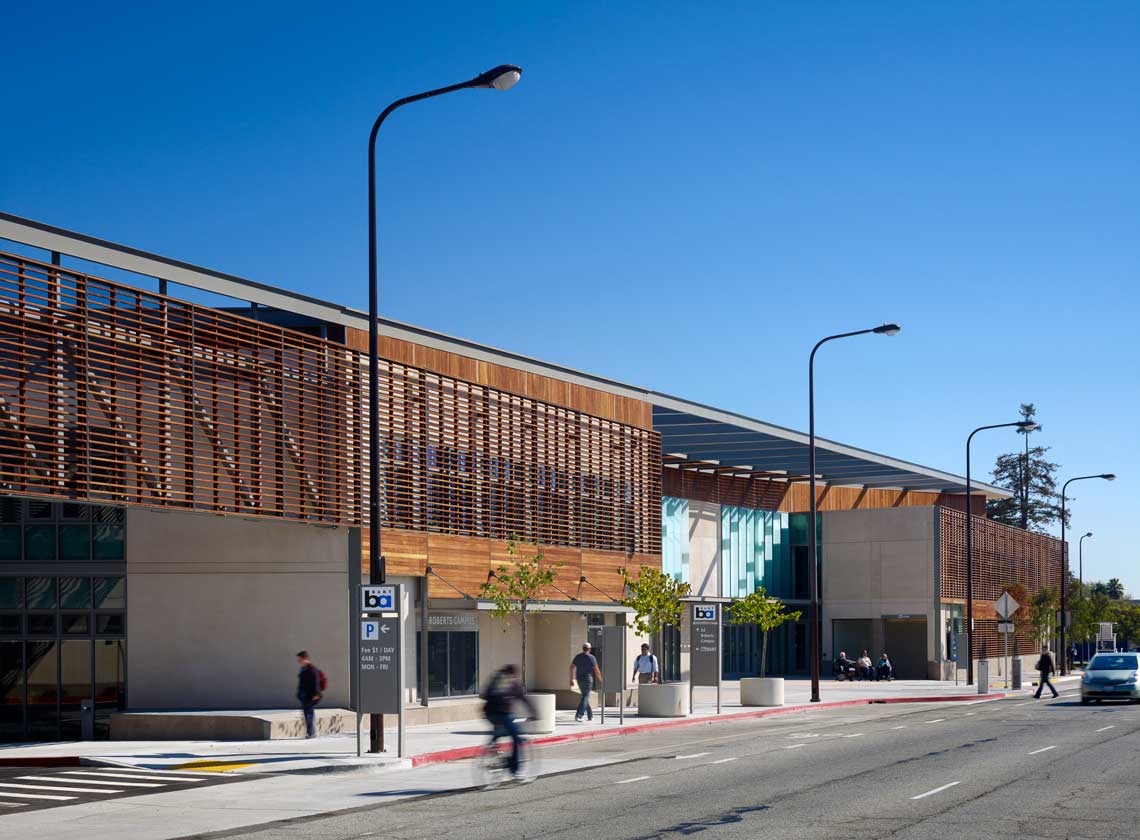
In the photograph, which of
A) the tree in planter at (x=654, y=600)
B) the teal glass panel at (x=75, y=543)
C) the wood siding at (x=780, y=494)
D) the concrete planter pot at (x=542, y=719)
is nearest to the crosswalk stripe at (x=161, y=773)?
the concrete planter pot at (x=542, y=719)

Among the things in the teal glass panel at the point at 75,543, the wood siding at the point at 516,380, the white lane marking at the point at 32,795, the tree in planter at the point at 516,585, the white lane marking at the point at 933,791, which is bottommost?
the white lane marking at the point at 32,795

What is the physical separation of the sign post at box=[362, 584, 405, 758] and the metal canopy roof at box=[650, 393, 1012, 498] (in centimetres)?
2439

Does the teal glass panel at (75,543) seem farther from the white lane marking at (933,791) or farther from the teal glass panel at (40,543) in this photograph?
the white lane marking at (933,791)

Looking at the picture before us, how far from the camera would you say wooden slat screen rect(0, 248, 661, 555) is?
2333 cm

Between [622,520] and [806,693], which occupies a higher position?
[622,520]

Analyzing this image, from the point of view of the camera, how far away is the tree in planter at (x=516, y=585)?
34.2 metres

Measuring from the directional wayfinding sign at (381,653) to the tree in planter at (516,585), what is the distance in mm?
9641

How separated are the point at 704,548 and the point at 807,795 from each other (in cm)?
4338

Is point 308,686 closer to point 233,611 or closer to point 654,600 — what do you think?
point 233,611

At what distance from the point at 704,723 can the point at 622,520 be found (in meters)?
10.6

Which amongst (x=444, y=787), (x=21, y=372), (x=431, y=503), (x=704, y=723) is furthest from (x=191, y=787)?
(x=704, y=723)

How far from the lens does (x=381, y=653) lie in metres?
23.4

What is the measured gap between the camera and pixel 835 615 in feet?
228

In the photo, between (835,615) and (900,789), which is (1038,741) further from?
(835,615)
